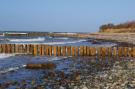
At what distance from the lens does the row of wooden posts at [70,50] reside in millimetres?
25566

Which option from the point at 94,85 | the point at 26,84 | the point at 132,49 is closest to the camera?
the point at 94,85

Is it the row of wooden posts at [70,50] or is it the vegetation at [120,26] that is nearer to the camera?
the row of wooden posts at [70,50]

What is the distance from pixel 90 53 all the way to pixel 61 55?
7.99ft

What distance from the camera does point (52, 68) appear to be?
58.9ft

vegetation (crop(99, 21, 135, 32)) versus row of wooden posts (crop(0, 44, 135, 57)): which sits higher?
vegetation (crop(99, 21, 135, 32))

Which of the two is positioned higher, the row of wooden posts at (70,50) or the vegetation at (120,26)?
the vegetation at (120,26)

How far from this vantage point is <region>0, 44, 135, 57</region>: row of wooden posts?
83.9 feet

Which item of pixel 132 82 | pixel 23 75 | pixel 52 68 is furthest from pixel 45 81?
pixel 52 68

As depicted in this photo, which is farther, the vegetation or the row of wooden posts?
the vegetation

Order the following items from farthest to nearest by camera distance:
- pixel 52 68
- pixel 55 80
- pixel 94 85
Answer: pixel 52 68 → pixel 55 80 → pixel 94 85

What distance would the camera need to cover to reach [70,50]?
27.1 m

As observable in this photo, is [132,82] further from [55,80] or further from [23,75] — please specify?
[23,75]

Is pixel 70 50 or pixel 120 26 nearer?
pixel 70 50

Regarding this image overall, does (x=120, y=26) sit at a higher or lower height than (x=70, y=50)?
higher
